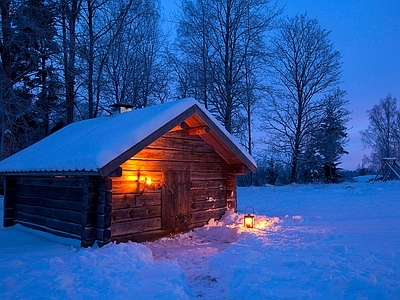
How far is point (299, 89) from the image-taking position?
26719 mm

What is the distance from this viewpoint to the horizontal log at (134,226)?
820cm

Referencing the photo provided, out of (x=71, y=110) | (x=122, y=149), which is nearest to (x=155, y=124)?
(x=122, y=149)

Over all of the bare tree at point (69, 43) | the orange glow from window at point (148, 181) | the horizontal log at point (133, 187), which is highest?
the bare tree at point (69, 43)

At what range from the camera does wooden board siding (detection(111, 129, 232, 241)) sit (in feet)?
27.9

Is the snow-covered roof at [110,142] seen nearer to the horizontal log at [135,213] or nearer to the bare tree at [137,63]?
the horizontal log at [135,213]

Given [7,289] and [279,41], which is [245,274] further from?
[279,41]

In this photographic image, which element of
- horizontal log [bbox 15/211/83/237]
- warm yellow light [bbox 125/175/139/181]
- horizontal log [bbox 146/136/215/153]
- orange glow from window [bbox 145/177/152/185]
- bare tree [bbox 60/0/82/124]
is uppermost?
bare tree [bbox 60/0/82/124]

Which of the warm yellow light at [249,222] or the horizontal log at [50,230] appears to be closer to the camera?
the horizontal log at [50,230]

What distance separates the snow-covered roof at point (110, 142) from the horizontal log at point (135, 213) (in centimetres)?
170

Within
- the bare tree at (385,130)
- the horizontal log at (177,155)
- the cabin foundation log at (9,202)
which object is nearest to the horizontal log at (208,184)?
the horizontal log at (177,155)

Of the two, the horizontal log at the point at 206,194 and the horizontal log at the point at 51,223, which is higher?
the horizontal log at the point at 206,194

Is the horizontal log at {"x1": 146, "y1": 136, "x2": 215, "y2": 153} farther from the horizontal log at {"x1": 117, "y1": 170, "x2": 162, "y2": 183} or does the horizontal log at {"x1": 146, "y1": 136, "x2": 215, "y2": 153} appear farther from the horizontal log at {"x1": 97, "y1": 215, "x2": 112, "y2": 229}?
the horizontal log at {"x1": 97, "y1": 215, "x2": 112, "y2": 229}

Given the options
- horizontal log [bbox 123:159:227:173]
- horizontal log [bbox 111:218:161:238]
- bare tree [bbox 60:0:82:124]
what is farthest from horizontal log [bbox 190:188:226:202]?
bare tree [bbox 60:0:82:124]

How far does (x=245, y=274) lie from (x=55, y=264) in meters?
3.50
